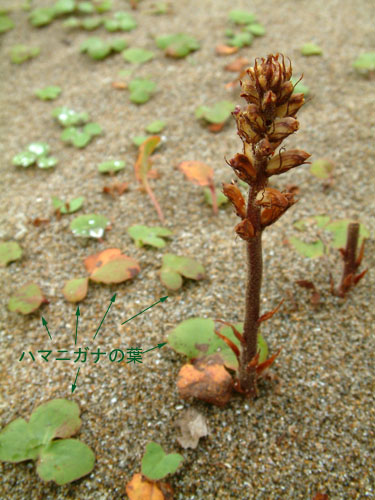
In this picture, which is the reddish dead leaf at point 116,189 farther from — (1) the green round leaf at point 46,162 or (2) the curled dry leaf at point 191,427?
(2) the curled dry leaf at point 191,427

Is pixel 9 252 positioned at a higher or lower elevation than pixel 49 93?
lower

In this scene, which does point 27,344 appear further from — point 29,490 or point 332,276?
point 332,276

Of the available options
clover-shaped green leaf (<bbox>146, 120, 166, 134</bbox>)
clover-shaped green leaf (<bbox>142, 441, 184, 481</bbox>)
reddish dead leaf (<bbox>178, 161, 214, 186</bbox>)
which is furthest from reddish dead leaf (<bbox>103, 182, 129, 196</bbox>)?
clover-shaped green leaf (<bbox>142, 441, 184, 481</bbox>)

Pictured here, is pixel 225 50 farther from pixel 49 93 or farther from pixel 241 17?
pixel 49 93

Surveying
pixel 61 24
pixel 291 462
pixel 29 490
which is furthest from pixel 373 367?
pixel 61 24

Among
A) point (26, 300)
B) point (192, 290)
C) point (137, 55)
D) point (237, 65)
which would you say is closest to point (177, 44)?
point (137, 55)

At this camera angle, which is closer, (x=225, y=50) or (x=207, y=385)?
(x=207, y=385)

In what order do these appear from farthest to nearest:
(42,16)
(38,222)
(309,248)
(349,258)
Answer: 1. (42,16)
2. (38,222)
3. (309,248)
4. (349,258)
